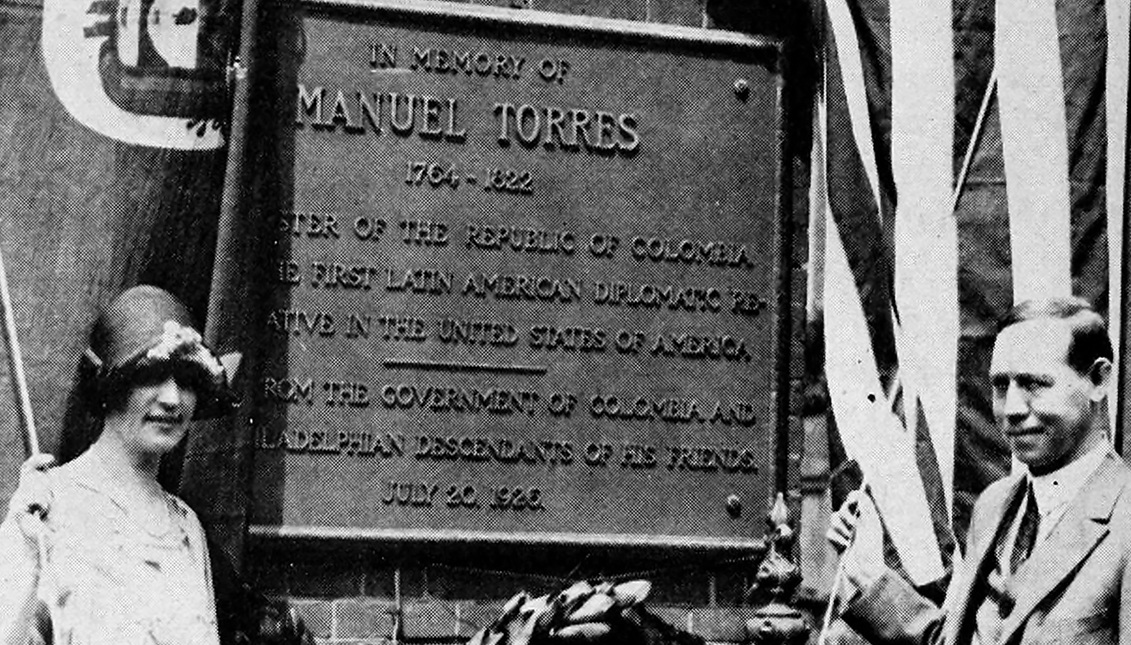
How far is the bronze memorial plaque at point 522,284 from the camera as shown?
5.83 meters

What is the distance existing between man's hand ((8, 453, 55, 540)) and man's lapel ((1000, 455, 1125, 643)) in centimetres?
293

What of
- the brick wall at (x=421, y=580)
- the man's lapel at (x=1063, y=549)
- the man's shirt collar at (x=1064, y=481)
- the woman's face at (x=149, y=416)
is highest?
the woman's face at (x=149, y=416)

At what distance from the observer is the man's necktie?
526cm

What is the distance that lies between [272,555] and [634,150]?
6.29ft

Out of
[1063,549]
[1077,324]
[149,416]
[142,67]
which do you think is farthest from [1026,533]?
[142,67]

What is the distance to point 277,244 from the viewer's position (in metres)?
5.83

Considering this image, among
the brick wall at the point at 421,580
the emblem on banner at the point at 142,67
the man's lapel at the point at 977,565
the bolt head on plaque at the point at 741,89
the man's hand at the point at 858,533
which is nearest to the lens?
the man's lapel at the point at 977,565

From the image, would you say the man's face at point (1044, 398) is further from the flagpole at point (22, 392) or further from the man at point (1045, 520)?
the flagpole at point (22, 392)

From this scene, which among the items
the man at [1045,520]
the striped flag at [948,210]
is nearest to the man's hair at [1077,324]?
the man at [1045,520]

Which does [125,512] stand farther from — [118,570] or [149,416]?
[149,416]

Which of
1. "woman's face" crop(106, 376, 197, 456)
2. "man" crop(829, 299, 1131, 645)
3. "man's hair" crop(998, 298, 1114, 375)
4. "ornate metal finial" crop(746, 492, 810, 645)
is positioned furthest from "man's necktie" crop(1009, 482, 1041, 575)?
"woman's face" crop(106, 376, 197, 456)

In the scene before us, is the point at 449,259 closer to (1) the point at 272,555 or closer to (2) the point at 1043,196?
(1) the point at 272,555

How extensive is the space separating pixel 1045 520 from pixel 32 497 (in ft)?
10.1

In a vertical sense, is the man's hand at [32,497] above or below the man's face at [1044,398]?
below
